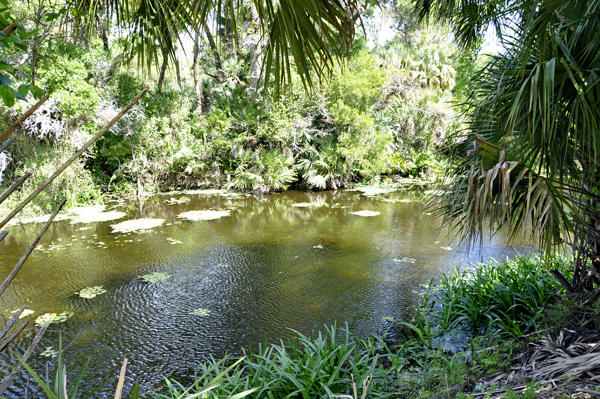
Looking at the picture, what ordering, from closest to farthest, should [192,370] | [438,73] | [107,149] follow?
[192,370] < [107,149] < [438,73]

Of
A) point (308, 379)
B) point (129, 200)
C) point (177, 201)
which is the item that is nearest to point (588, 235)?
point (308, 379)

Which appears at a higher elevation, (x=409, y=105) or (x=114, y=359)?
(x=409, y=105)

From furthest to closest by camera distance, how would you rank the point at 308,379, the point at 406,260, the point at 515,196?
the point at 406,260
the point at 515,196
the point at 308,379

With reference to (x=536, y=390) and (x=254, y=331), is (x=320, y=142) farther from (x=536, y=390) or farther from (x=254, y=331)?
(x=536, y=390)

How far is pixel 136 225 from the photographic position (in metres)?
8.58

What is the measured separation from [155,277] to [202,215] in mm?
3914

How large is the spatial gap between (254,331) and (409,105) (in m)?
11.7

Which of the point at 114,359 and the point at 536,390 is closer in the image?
the point at 536,390

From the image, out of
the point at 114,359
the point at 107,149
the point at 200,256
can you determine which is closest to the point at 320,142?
the point at 107,149

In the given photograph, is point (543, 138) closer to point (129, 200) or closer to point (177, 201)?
point (177, 201)

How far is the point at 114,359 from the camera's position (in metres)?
3.67

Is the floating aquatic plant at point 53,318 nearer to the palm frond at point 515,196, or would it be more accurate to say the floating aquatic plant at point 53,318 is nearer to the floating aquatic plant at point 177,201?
the palm frond at point 515,196

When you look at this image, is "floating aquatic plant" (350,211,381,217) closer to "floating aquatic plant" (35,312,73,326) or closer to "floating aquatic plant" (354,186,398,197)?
"floating aquatic plant" (354,186,398,197)

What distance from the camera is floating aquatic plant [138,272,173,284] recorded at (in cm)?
559
